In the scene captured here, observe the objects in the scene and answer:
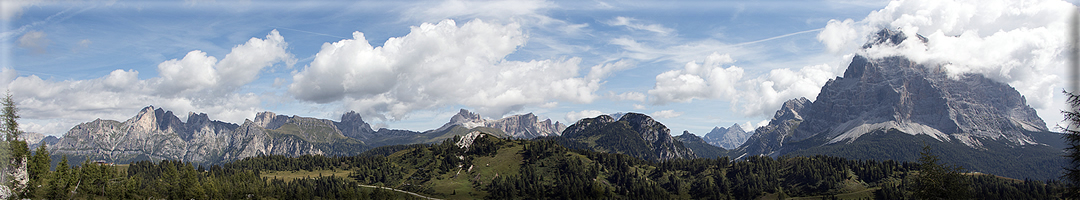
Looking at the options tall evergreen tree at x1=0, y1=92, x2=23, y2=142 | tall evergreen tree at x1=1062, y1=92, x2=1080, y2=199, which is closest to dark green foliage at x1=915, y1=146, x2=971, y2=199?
tall evergreen tree at x1=1062, y1=92, x2=1080, y2=199

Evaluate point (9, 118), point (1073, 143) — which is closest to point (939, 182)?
point (1073, 143)

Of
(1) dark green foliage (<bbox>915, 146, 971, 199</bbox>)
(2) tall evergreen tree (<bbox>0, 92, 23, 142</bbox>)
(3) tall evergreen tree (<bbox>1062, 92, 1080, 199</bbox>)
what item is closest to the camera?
(3) tall evergreen tree (<bbox>1062, 92, 1080, 199</bbox>)

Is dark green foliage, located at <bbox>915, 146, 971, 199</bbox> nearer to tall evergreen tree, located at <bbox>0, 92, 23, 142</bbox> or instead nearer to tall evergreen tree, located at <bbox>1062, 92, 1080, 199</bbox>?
tall evergreen tree, located at <bbox>1062, 92, 1080, 199</bbox>

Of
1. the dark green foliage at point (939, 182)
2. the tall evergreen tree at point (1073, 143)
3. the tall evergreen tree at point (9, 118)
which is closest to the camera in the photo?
the tall evergreen tree at point (1073, 143)

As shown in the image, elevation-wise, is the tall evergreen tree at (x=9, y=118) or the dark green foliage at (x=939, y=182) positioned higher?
the tall evergreen tree at (x=9, y=118)

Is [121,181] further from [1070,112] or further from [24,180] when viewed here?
[1070,112]

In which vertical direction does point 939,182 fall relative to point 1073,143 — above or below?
below

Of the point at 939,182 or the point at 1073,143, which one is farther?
the point at 939,182

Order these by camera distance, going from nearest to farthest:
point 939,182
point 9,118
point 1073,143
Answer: point 1073,143
point 939,182
point 9,118

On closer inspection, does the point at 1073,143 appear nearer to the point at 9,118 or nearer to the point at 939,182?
the point at 939,182

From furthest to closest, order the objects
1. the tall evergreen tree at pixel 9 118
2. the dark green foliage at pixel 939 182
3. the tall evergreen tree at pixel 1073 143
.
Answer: the tall evergreen tree at pixel 9 118, the dark green foliage at pixel 939 182, the tall evergreen tree at pixel 1073 143

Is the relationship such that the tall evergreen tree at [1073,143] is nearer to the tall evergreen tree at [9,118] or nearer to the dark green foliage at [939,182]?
the dark green foliage at [939,182]

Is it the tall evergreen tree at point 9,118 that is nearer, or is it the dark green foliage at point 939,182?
the dark green foliage at point 939,182

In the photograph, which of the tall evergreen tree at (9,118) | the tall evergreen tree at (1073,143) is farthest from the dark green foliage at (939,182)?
the tall evergreen tree at (9,118)
